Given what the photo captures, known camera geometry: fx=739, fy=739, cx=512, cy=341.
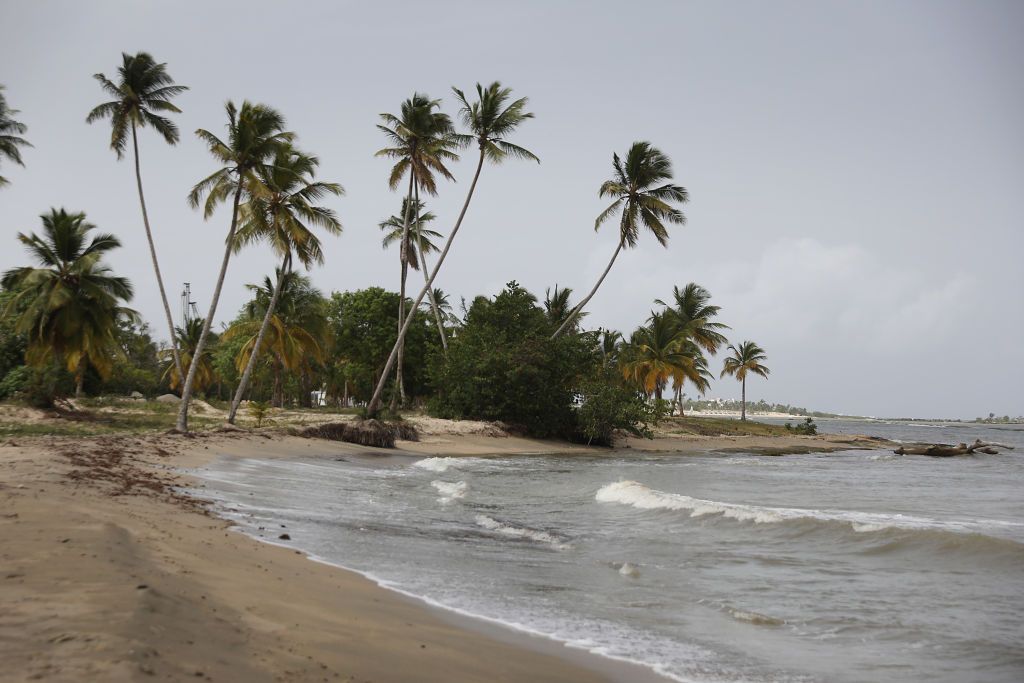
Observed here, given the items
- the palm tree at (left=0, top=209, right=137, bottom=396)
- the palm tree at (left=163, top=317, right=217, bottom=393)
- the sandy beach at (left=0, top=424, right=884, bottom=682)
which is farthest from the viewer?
the palm tree at (left=163, top=317, right=217, bottom=393)

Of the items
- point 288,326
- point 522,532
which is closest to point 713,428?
point 288,326

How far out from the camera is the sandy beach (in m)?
3.20

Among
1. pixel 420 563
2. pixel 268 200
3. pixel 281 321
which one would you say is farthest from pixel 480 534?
pixel 281 321

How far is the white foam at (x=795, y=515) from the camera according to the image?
1096 cm

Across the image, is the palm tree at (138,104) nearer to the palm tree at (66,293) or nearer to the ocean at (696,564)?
the palm tree at (66,293)

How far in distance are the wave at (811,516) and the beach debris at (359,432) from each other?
50.4 ft

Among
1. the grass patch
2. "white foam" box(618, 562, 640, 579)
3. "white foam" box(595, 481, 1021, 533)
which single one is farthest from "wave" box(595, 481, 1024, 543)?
the grass patch

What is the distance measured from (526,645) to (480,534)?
472 centimetres

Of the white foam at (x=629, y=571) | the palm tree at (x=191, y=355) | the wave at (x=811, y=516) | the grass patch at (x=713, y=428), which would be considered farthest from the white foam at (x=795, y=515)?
the palm tree at (x=191, y=355)

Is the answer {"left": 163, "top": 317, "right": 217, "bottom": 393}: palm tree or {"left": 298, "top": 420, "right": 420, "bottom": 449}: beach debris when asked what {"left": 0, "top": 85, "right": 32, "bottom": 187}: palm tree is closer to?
{"left": 298, "top": 420, "right": 420, "bottom": 449}: beach debris

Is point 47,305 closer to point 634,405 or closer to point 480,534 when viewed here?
point 480,534

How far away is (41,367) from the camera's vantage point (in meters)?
25.0

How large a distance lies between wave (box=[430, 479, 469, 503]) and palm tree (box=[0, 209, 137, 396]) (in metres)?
15.2

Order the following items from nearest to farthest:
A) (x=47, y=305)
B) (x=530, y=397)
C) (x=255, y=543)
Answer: (x=255, y=543) → (x=47, y=305) → (x=530, y=397)
